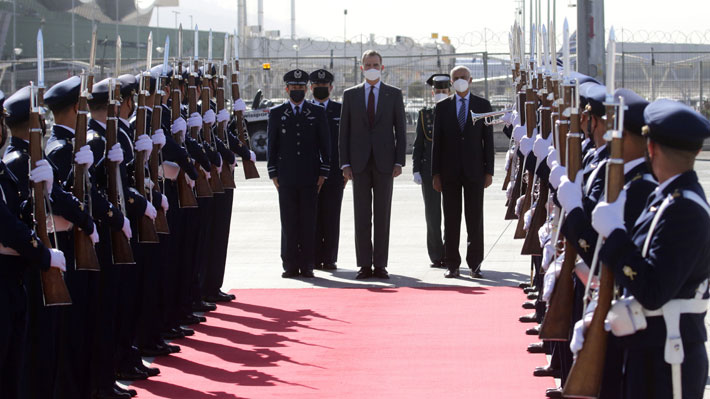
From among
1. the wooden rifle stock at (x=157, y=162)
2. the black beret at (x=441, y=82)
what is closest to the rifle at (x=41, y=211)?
the wooden rifle stock at (x=157, y=162)

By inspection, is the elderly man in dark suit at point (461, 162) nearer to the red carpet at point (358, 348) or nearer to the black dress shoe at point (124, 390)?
the red carpet at point (358, 348)

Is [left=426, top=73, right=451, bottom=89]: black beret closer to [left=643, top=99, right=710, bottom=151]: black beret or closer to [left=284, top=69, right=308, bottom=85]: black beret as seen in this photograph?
[left=284, top=69, right=308, bottom=85]: black beret

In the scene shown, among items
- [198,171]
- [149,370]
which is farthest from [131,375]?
[198,171]

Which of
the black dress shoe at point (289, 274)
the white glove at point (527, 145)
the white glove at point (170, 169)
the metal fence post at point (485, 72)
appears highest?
the metal fence post at point (485, 72)

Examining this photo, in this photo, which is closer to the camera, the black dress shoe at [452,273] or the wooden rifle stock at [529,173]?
the wooden rifle stock at [529,173]

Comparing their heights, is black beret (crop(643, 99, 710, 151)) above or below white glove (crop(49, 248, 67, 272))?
above

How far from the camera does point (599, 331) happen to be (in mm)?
4055

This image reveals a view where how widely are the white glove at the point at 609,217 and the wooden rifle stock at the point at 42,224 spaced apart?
2.44 meters

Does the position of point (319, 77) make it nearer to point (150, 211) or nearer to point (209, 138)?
point (209, 138)

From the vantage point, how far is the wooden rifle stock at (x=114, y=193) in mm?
6121

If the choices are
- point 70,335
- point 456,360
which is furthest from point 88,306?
point 456,360

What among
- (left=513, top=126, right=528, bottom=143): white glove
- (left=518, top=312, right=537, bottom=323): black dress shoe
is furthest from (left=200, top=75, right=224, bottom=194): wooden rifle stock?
(left=518, top=312, right=537, bottom=323): black dress shoe

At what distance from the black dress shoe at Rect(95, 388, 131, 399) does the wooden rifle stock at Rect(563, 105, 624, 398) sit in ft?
9.66

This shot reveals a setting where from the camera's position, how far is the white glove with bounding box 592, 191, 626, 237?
3.99m
